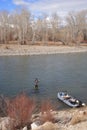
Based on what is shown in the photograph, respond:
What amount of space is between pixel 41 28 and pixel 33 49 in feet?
73.1

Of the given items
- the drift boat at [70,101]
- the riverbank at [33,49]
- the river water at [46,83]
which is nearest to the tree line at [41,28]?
the riverbank at [33,49]

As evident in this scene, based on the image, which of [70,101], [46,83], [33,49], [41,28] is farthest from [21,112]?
[41,28]

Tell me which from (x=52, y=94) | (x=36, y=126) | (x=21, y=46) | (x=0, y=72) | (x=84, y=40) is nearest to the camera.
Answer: (x=36, y=126)

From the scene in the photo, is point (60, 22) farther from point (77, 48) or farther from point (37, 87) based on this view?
point (37, 87)

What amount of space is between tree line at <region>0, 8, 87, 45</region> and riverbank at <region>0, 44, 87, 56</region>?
27.6ft

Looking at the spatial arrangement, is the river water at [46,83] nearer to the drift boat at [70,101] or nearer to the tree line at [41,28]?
the drift boat at [70,101]

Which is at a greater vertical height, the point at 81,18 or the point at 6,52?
the point at 81,18

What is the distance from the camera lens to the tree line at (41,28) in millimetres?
103312

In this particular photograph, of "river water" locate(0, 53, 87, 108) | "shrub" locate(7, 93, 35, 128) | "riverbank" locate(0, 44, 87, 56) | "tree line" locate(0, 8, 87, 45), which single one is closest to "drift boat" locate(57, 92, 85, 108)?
"river water" locate(0, 53, 87, 108)

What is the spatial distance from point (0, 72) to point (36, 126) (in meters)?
34.6

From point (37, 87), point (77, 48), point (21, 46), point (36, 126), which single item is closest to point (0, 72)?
point (37, 87)

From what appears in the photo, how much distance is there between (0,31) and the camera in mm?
102688

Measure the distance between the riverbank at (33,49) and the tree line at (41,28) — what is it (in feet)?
27.6

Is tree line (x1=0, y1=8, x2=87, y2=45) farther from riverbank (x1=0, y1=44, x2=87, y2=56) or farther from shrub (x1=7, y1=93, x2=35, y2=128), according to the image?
shrub (x1=7, y1=93, x2=35, y2=128)
